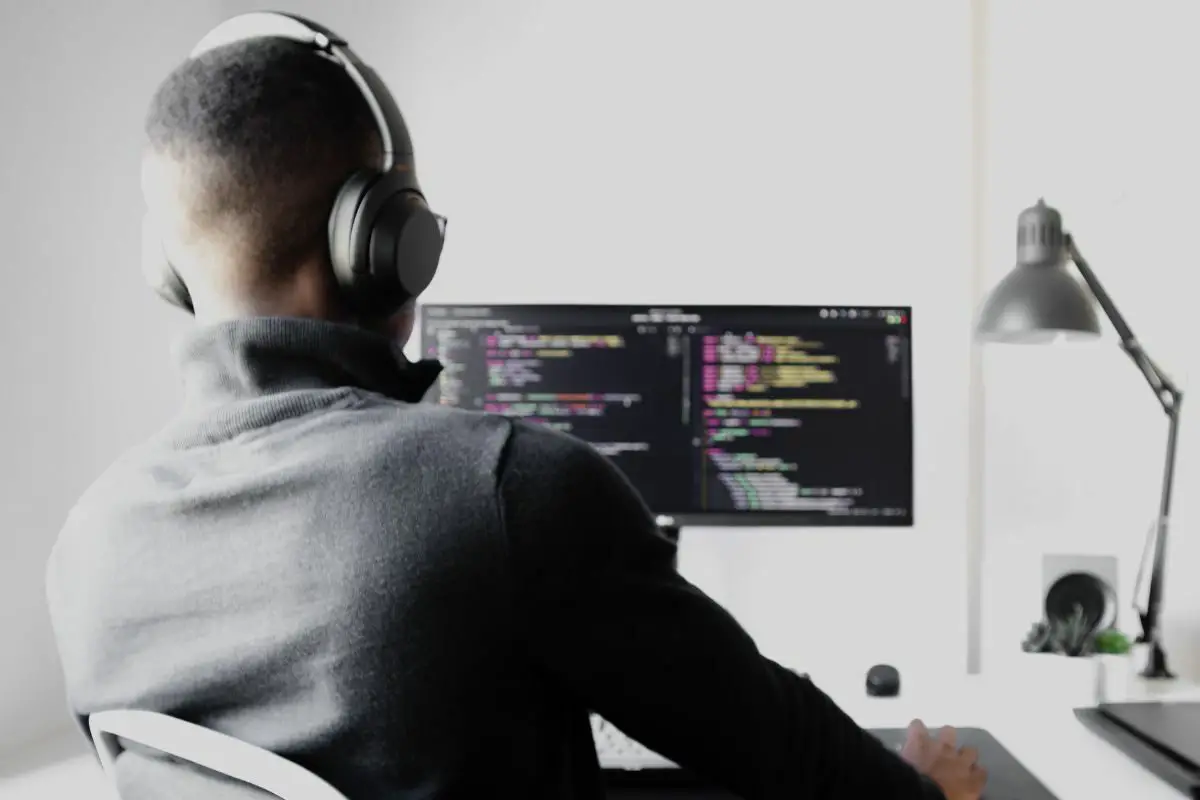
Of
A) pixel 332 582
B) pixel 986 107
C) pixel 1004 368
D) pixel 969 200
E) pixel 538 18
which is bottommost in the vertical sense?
pixel 332 582

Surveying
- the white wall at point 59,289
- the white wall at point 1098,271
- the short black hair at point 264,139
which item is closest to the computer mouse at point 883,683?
the white wall at point 1098,271

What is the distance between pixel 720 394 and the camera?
1.42 metres

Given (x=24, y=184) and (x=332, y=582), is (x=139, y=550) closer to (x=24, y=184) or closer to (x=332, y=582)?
(x=332, y=582)

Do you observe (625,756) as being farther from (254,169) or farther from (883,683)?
(254,169)

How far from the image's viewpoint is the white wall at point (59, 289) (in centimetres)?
121

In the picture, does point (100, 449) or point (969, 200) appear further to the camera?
point (969, 200)

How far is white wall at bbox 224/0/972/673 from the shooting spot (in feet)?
5.18

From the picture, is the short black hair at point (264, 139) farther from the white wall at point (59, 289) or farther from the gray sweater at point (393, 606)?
the white wall at point (59, 289)

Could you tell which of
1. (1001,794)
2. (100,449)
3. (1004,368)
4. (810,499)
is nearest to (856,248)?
(1004,368)

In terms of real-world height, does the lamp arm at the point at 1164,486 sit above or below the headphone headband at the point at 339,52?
below

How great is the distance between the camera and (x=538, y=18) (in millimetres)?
1615

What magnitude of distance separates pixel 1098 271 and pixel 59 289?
157 centimetres

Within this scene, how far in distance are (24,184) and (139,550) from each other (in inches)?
35.9

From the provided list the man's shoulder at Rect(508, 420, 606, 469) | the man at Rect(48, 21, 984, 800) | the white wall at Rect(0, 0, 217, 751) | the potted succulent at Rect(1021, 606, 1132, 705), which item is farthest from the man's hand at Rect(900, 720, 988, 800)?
the white wall at Rect(0, 0, 217, 751)
